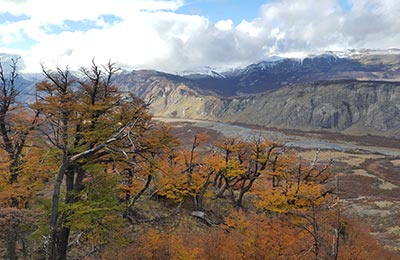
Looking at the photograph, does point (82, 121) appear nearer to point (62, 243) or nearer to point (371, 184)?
point (62, 243)

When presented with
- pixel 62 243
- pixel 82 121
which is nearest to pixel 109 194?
pixel 62 243

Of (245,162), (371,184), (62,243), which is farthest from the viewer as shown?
(371,184)

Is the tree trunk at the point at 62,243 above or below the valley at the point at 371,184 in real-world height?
above

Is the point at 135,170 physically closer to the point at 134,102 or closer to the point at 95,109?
the point at 134,102

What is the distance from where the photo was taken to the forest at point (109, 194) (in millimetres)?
17545

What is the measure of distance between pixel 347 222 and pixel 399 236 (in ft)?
47.7

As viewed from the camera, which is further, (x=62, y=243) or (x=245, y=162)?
(x=245, y=162)

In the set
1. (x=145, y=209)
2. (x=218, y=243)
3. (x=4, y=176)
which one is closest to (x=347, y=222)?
(x=218, y=243)

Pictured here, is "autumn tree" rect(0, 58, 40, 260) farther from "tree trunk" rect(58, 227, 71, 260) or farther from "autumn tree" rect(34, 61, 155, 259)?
"tree trunk" rect(58, 227, 71, 260)

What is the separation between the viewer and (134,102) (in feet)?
74.1

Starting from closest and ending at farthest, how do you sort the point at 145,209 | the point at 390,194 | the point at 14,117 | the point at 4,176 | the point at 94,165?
the point at 94,165
the point at 4,176
the point at 14,117
the point at 145,209
the point at 390,194

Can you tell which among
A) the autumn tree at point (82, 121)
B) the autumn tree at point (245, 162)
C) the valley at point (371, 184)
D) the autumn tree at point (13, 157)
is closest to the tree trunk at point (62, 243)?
the autumn tree at point (82, 121)

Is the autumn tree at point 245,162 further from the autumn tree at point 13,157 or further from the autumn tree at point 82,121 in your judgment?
the autumn tree at point 13,157

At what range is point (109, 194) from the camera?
20531mm
